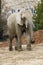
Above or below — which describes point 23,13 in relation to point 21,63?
above

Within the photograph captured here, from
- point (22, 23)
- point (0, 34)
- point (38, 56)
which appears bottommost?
point (0, 34)

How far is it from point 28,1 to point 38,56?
1554 centimetres

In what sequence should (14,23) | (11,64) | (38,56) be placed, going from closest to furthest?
(11,64)
(38,56)
(14,23)

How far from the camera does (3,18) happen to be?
22.3m

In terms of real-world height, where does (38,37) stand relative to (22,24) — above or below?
below

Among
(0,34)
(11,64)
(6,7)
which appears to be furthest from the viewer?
(6,7)

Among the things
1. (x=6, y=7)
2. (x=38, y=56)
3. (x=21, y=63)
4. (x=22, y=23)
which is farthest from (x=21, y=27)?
(x=6, y=7)

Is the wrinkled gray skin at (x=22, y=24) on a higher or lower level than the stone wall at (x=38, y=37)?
higher

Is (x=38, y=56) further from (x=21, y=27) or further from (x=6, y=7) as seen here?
(x=6, y=7)

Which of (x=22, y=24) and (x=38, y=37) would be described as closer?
(x=22, y=24)

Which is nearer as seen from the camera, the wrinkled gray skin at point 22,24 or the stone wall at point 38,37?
the wrinkled gray skin at point 22,24

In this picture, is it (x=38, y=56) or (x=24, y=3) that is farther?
(x=24, y=3)

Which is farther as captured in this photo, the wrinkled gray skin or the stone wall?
the stone wall

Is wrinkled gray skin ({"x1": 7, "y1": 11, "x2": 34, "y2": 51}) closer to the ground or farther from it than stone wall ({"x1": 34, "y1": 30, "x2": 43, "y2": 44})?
farther from it
